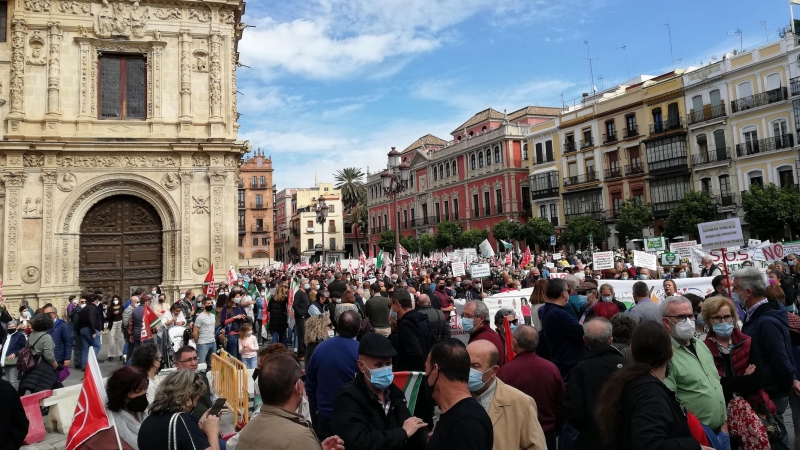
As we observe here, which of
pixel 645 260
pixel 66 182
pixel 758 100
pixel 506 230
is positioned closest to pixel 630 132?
pixel 758 100

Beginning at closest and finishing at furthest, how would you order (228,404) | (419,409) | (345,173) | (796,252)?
(419,409) < (228,404) < (796,252) < (345,173)

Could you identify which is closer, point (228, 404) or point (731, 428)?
point (731, 428)

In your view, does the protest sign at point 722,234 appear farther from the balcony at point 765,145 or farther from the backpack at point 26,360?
the balcony at point 765,145

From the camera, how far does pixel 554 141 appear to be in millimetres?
44719

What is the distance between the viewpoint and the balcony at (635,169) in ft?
124

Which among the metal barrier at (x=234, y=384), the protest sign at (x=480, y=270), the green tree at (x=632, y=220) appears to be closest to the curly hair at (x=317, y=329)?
the metal barrier at (x=234, y=384)

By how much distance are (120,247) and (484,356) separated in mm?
18356

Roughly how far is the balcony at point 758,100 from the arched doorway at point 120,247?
109 feet

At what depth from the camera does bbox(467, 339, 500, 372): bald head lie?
3.33m

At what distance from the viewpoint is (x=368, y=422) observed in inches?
126

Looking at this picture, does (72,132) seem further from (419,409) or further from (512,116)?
(512,116)

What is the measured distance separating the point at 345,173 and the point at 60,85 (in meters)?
53.3

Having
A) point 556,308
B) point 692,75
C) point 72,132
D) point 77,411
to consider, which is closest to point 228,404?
point 77,411

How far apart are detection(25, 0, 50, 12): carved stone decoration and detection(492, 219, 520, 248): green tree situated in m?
34.0
